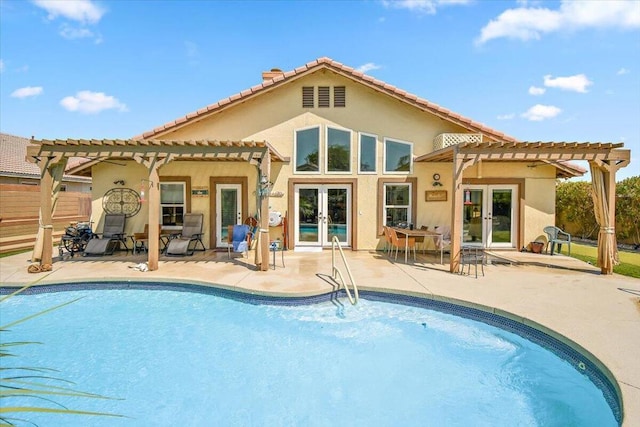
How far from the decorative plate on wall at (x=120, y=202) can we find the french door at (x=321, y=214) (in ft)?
18.8

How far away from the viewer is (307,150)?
39.0ft

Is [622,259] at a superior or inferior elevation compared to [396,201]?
inferior

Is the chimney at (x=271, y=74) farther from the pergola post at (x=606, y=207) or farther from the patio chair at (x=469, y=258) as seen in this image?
the pergola post at (x=606, y=207)

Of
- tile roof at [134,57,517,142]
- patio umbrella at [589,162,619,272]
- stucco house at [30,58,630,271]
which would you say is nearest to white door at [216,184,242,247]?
stucco house at [30,58,630,271]

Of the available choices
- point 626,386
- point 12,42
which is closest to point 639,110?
point 626,386

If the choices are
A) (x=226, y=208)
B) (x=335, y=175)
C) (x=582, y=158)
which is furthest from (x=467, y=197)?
(x=226, y=208)

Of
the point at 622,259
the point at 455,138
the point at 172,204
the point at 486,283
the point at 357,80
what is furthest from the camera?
the point at 172,204

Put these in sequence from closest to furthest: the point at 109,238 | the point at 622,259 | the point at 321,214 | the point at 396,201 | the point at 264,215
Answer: the point at 264,215
the point at 109,238
the point at 622,259
the point at 396,201
the point at 321,214

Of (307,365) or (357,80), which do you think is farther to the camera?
(357,80)

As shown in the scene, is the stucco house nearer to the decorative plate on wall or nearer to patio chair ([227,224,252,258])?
the decorative plate on wall

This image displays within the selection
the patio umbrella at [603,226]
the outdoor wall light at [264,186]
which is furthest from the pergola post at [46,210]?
the patio umbrella at [603,226]

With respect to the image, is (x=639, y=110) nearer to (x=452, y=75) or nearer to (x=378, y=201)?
(x=452, y=75)

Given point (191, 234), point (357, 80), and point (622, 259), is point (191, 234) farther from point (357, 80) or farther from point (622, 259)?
point (622, 259)

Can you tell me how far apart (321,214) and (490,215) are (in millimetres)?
6024
